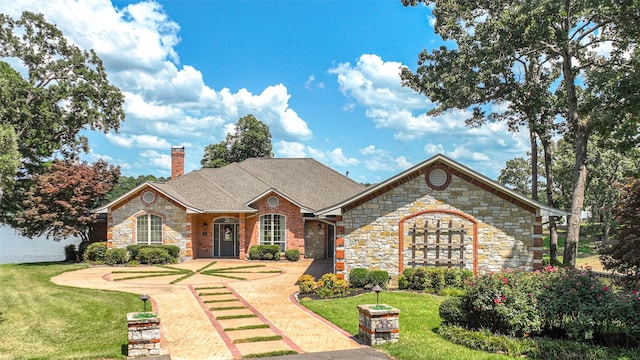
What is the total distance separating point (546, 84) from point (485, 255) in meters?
14.0

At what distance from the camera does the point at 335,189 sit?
32.0 m

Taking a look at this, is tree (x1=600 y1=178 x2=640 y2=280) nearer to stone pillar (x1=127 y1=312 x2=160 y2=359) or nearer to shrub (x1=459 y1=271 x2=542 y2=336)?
shrub (x1=459 y1=271 x2=542 y2=336)

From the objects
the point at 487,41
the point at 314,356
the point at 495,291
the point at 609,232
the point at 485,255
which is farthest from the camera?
the point at 609,232

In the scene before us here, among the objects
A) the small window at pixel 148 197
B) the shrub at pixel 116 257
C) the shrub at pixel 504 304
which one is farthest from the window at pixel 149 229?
the shrub at pixel 504 304

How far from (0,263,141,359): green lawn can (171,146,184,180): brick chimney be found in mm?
14486

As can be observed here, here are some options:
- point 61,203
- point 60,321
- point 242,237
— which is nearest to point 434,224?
point 60,321

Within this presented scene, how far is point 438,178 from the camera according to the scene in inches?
707

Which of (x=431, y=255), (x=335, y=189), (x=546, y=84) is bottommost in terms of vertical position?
(x=431, y=255)

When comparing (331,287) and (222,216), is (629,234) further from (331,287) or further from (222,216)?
(222,216)

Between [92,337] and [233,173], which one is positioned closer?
[92,337]

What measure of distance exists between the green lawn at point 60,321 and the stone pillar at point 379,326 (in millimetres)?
5413

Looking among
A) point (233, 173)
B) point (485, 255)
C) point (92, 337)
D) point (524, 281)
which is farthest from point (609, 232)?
point (92, 337)

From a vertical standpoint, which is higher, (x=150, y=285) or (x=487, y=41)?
(x=487, y=41)

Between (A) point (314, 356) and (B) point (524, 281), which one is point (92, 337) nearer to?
(A) point (314, 356)
